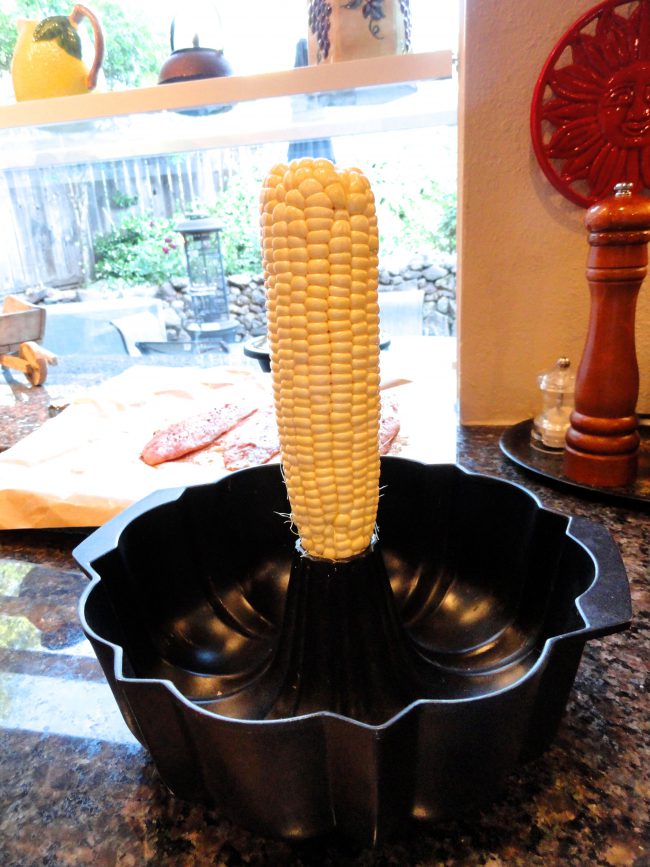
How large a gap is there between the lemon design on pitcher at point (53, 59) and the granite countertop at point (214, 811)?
1.05m

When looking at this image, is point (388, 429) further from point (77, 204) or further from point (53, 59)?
point (77, 204)

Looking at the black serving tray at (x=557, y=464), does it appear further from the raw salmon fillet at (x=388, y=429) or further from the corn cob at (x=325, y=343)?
the corn cob at (x=325, y=343)

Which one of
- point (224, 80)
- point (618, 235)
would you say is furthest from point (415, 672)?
point (224, 80)

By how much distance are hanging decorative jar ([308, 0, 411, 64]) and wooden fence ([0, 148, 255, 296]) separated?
1.21 metres

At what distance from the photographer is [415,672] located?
15.5 inches

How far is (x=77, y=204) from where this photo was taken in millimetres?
2592

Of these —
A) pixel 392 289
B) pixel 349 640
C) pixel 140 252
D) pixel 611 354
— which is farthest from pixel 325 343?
pixel 392 289

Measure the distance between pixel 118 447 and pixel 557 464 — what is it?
70cm

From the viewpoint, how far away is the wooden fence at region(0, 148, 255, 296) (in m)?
2.24

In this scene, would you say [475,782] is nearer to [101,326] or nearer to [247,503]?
[247,503]

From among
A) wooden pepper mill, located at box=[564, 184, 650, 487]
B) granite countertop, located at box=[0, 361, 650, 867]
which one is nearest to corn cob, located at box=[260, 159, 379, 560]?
granite countertop, located at box=[0, 361, 650, 867]

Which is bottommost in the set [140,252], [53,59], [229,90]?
[140,252]

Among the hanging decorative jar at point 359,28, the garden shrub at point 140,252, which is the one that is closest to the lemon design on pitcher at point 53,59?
the hanging decorative jar at point 359,28

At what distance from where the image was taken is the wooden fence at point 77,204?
224 centimetres
